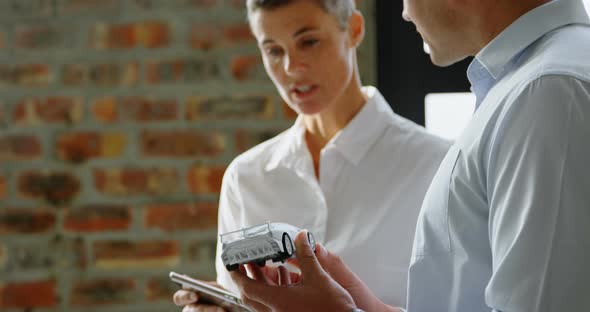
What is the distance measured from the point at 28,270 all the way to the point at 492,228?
1683 millimetres

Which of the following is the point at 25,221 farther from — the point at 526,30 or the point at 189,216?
the point at 526,30

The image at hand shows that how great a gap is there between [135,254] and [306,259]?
1263mm

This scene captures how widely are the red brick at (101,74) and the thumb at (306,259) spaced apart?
1290 mm

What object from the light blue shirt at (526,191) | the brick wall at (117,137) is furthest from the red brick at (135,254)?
the light blue shirt at (526,191)

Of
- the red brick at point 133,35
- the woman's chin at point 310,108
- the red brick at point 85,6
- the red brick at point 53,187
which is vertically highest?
the red brick at point 85,6

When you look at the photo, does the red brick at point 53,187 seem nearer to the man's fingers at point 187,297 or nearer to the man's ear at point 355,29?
the man's fingers at point 187,297

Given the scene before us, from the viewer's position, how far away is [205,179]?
2105 millimetres

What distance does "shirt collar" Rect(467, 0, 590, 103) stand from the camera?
82 cm

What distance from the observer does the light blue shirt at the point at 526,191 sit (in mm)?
680

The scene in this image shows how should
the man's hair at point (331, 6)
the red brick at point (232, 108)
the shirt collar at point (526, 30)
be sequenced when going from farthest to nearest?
1. the red brick at point (232, 108)
2. the man's hair at point (331, 6)
3. the shirt collar at point (526, 30)

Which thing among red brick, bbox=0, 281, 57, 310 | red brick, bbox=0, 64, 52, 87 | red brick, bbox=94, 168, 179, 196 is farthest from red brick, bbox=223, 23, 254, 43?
red brick, bbox=0, 281, 57, 310

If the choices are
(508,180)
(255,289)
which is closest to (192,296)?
(255,289)

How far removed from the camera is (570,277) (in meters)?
0.68

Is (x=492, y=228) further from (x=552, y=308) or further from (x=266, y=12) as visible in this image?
(x=266, y=12)
